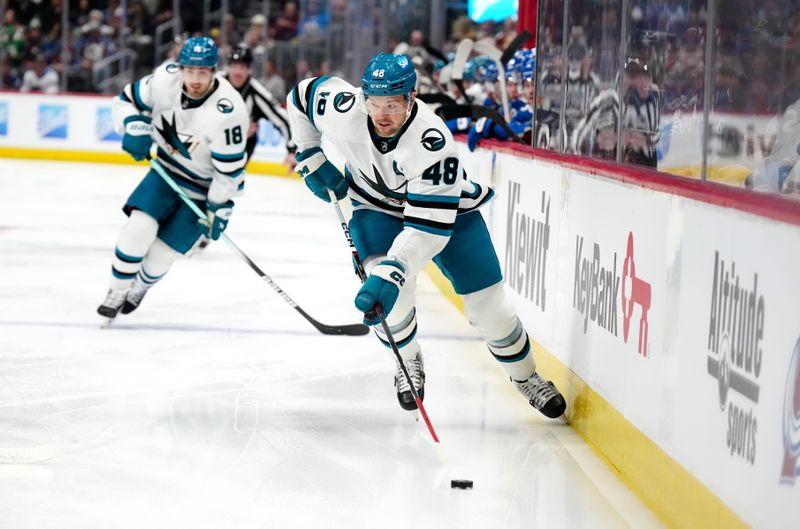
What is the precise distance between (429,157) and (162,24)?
39.2 feet

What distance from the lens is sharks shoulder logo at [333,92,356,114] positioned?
3.57m

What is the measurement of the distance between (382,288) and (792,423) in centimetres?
132

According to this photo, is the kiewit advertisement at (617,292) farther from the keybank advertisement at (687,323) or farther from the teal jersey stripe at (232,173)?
the teal jersey stripe at (232,173)

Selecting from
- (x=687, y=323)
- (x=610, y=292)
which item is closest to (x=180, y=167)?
(x=610, y=292)

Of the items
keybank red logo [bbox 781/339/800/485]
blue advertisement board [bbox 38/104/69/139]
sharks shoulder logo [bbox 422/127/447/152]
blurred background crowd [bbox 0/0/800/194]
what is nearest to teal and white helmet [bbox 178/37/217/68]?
blurred background crowd [bbox 0/0/800/194]

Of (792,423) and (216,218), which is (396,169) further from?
(216,218)

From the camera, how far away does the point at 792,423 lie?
217cm

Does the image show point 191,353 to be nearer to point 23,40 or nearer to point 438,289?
point 438,289

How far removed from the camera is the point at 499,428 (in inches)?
148

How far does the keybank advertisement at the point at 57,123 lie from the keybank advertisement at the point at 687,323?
10459 millimetres

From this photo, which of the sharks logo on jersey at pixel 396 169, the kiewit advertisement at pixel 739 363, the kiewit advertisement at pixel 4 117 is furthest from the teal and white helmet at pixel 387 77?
the kiewit advertisement at pixel 4 117

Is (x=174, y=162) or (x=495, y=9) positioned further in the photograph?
(x=495, y=9)

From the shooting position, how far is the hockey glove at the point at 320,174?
390 centimetres

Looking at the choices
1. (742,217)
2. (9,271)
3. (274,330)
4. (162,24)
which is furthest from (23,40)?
(742,217)
